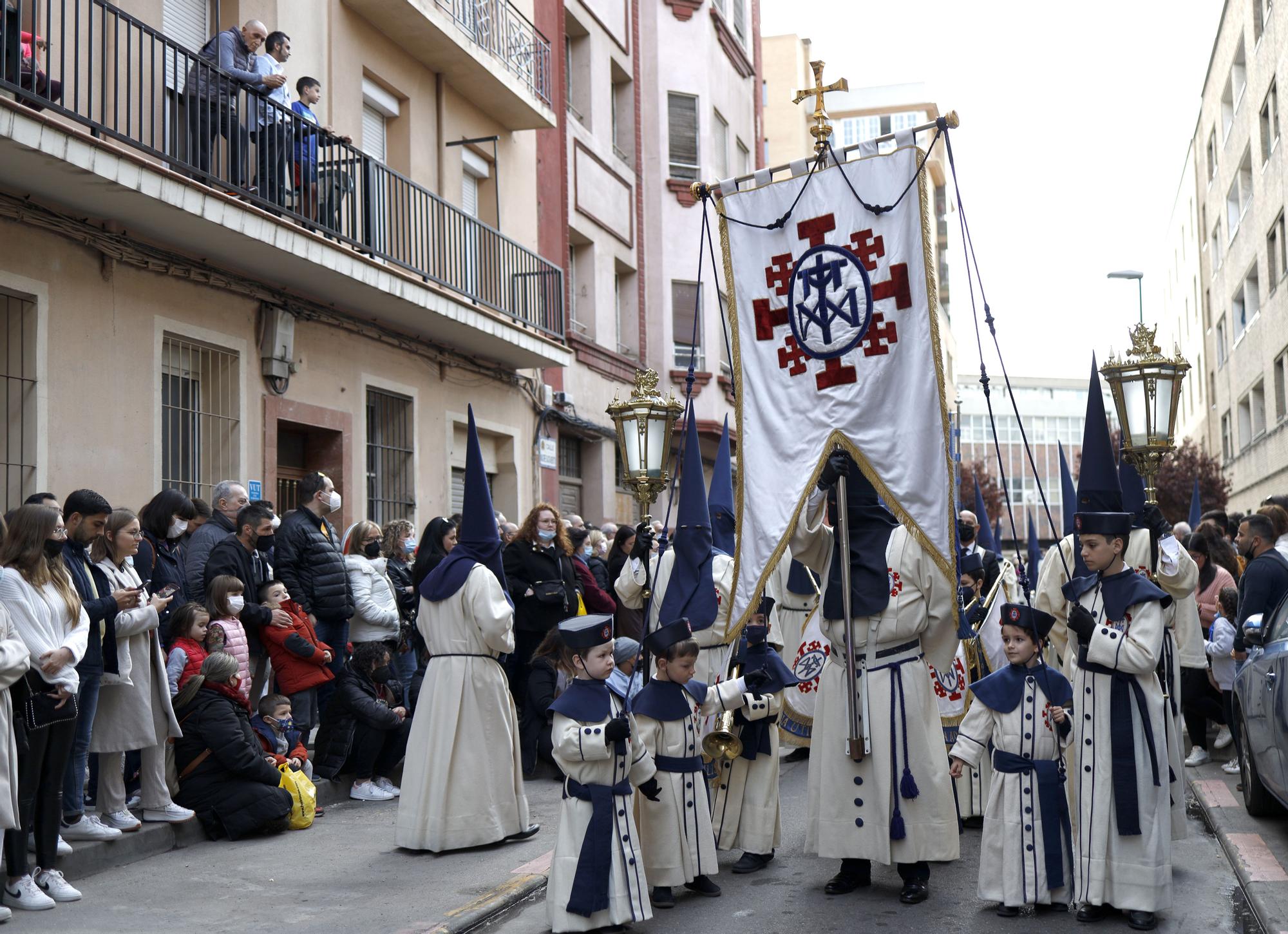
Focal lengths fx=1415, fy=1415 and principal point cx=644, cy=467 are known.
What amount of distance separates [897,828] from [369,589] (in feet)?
15.7

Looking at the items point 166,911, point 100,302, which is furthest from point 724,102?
point 166,911

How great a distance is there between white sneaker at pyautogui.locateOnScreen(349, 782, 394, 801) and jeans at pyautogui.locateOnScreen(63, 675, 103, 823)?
2.38 meters

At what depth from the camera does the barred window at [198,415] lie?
39.5 feet

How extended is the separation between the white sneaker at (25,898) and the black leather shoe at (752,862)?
337 centimetres

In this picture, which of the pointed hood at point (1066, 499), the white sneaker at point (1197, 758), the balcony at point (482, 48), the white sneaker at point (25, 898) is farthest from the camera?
the balcony at point (482, 48)

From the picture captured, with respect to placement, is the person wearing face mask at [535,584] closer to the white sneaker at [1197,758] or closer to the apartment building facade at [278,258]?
the apartment building facade at [278,258]

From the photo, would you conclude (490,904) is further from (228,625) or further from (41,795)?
(228,625)

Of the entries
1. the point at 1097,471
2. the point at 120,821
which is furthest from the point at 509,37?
the point at 1097,471

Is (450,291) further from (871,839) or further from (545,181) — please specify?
(871,839)

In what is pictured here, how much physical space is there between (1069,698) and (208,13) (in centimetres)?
1010

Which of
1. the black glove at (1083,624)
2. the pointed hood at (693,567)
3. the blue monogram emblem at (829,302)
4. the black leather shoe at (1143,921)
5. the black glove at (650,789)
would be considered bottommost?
the black leather shoe at (1143,921)

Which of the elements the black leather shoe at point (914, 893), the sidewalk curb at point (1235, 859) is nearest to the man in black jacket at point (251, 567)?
the black leather shoe at point (914, 893)

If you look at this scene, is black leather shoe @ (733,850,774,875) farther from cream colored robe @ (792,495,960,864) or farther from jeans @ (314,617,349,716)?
jeans @ (314,617,349,716)

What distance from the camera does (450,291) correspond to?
1599 cm
